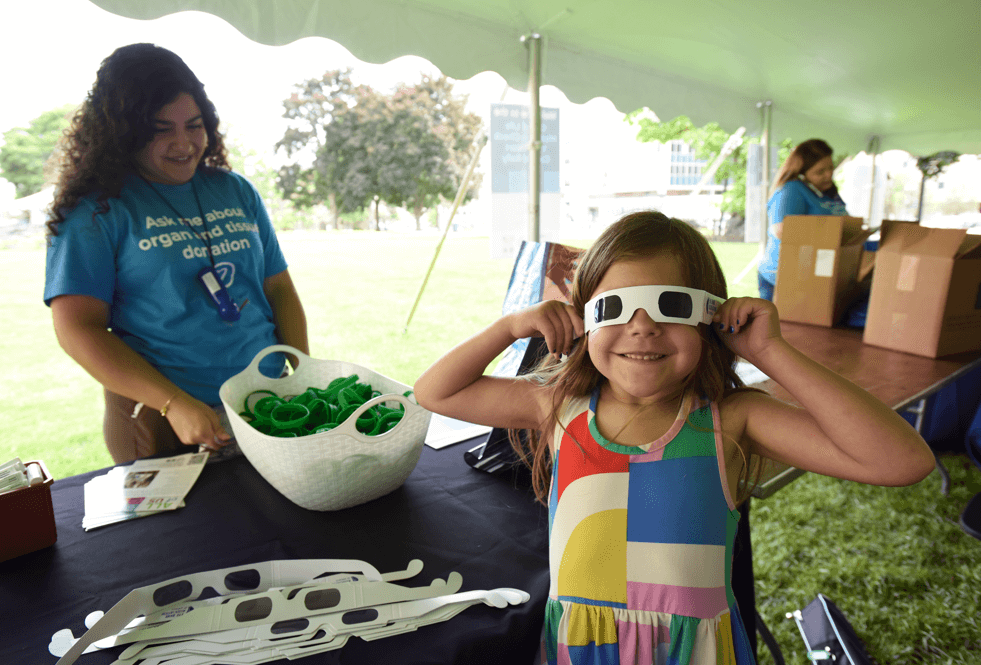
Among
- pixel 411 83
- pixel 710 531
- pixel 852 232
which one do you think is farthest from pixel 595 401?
pixel 411 83

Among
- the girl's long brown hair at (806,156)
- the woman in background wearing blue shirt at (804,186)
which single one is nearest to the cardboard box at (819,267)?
the woman in background wearing blue shirt at (804,186)

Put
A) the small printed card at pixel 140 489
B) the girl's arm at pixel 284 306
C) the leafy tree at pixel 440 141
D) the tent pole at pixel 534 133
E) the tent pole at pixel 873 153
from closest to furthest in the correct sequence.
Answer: the small printed card at pixel 140 489 → the girl's arm at pixel 284 306 → the tent pole at pixel 534 133 → the tent pole at pixel 873 153 → the leafy tree at pixel 440 141

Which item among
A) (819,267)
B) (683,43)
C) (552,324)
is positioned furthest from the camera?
(683,43)

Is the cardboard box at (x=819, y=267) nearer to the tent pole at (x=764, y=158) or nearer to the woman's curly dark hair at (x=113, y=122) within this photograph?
the woman's curly dark hair at (x=113, y=122)

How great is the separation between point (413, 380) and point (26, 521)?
16.9 ft

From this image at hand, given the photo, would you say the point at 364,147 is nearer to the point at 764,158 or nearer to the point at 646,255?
the point at 764,158

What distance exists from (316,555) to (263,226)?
1229 mm

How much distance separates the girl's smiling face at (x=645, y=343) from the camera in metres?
0.81

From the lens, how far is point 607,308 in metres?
0.83

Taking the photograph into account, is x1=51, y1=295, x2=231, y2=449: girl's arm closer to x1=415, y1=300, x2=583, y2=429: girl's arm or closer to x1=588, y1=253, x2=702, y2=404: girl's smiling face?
x1=415, y1=300, x2=583, y2=429: girl's arm

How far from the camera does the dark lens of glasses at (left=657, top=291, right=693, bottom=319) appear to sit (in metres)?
0.80

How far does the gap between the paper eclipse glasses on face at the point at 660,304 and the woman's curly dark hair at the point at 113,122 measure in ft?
4.52

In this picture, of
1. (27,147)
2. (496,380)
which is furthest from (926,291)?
(27,147)

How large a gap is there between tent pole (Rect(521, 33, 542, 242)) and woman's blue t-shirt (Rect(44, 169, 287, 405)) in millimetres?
2297
